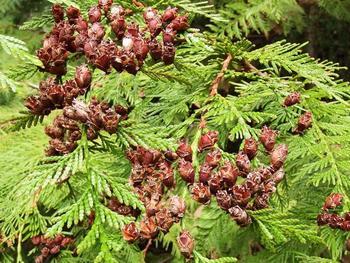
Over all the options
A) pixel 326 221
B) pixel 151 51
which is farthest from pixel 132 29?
pixel 326 221

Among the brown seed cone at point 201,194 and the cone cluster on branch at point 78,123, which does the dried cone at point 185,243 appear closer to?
the brown seed cone at point 201,194

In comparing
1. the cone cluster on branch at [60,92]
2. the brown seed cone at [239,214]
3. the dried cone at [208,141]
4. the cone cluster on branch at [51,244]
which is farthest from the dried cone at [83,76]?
the cone cluster on branch at [51,244]

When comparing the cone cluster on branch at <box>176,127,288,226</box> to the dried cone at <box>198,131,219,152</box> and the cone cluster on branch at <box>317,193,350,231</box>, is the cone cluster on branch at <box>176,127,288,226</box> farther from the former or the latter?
the cone cluster on branch at <box>317,193,350,231</box>

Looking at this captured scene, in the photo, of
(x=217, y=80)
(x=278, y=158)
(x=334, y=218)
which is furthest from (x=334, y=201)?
(x=217, y=80)

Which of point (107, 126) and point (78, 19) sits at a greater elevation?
point (78, 19)

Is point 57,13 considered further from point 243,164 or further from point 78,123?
point 243,164

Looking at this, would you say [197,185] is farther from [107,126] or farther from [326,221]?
[326,221]
